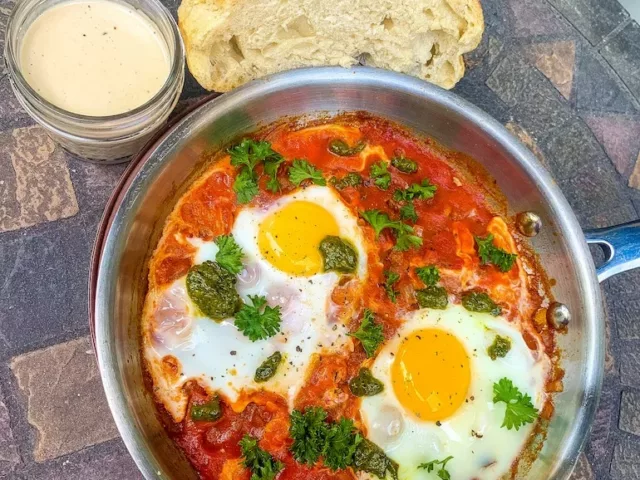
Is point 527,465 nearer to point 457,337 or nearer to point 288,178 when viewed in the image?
point 457,337

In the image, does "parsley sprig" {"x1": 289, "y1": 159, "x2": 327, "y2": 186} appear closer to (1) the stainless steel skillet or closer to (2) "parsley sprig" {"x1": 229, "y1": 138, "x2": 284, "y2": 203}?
(2) "parsley sprig" {"x1": 229, "y1": 138, "x2": 284, "y2": 203}

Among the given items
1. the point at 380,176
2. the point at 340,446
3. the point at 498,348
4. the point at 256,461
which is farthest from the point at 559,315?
the point at 256,461

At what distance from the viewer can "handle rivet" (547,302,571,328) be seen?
3041mm

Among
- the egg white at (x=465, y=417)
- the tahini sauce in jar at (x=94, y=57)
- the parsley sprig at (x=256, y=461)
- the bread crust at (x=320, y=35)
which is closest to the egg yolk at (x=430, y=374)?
the egg white at (x=465, y=417)

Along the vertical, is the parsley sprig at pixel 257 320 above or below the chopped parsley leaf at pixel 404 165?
below

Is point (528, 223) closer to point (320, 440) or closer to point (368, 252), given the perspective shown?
point (368, 252)

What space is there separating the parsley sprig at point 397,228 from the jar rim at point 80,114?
1017mm

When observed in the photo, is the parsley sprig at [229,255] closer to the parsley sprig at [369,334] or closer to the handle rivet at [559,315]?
the parsley sprig at [369,334]

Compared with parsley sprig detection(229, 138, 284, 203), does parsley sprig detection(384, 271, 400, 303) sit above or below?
below

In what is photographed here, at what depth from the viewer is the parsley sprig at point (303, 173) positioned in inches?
115

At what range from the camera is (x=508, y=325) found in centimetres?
303

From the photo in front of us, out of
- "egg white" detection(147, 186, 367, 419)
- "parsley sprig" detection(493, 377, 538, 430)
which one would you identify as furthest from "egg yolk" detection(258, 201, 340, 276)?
"parsley sprig" detection(493, 377, 538, 430)

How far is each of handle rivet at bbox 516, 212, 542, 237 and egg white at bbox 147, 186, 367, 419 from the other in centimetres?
82

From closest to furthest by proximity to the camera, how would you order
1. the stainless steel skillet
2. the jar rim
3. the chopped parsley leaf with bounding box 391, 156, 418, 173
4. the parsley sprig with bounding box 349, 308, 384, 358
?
the jar rim → the stainless steel skillet → the parsley sprig with bounding box 349, 308, 384, 358 → the chopped parsley leaf with bounding box 391, 156, 418, 173
